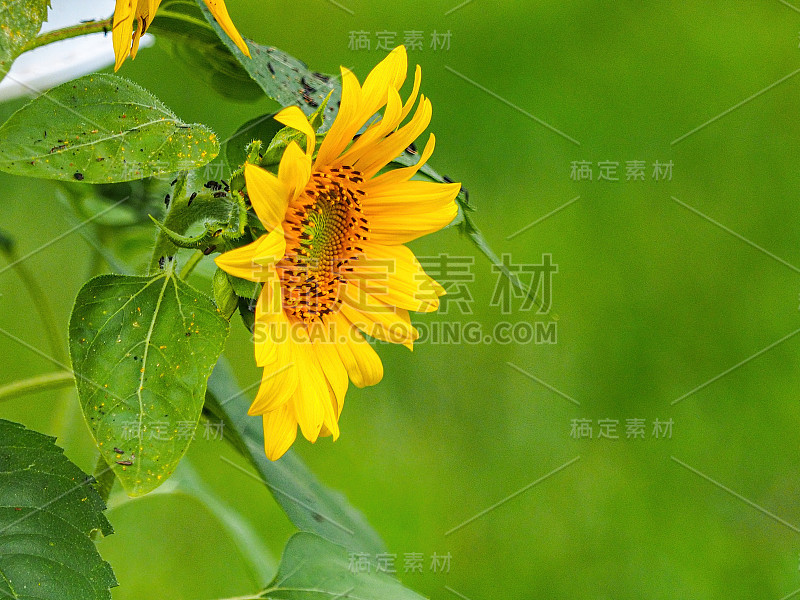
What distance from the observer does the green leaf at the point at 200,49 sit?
0.34 m

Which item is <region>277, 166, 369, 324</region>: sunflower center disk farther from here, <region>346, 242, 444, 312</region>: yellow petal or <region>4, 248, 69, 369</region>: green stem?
<region>4, 248, 69, 369</region>: green stem

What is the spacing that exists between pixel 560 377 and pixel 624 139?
349 millimetres

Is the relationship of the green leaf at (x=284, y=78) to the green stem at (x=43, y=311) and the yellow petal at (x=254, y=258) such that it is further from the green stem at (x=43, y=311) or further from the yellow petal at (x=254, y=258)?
the green stem at (x=43, y=311)

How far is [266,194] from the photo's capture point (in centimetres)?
29

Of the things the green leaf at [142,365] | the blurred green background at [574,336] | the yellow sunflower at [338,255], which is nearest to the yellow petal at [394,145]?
the yellow sunflower at [338,255]

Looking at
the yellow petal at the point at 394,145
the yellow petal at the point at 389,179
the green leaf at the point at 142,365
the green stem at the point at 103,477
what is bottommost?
the green stem at the point at 103,477

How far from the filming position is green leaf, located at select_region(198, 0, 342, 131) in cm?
31

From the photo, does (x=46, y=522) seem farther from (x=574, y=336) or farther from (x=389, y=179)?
(x=574, y=336)

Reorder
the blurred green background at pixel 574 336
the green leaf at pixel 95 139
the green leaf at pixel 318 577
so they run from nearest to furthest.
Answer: the green leaf at pixel 95 139, the green leaf at pixel 318 577, the blurred green background at pixel 574 336

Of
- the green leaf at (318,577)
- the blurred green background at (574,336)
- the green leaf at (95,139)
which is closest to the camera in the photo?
the green leaf at (95,139)

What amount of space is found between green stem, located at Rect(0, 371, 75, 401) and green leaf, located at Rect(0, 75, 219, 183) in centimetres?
12

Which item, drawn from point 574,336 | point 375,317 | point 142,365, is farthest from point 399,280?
point 574,336

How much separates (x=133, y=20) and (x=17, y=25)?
42 mm

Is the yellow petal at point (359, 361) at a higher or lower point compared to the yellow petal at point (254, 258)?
lower
